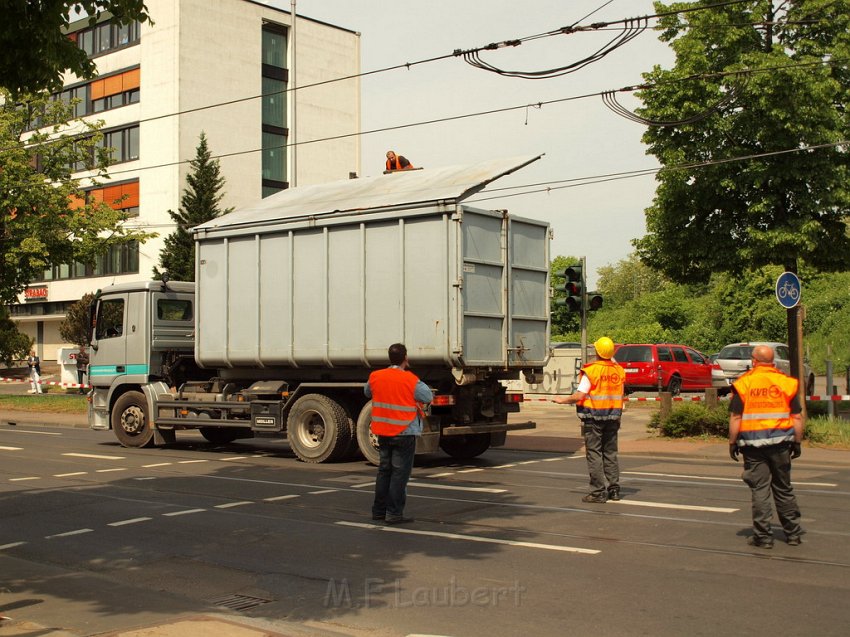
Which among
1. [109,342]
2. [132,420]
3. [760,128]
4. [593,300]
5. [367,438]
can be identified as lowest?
[367,438]

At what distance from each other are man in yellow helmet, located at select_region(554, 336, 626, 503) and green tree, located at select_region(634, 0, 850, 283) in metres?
9.35

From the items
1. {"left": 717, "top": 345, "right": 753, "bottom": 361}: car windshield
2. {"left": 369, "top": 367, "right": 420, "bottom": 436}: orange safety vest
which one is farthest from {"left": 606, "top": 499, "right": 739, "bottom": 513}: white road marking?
{"left": 717, "top": 345, "right": 753, "bottom": 361}: car windshield

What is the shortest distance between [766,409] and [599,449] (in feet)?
9.21

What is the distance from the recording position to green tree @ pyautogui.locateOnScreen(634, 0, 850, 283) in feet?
60.4

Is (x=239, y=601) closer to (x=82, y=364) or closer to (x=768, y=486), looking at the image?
(x=768, y=486)

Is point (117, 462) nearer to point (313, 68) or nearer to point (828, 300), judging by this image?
point (828, 300)

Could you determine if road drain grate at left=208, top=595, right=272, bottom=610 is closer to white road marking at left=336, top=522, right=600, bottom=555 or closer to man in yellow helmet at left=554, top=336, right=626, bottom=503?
white road marking at left=336, top=522, right=600, bottom=555

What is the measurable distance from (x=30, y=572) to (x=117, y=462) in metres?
8.07

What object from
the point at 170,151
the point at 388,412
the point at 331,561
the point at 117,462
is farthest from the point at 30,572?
the point at 170,151

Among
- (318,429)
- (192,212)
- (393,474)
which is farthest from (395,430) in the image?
(192,212)

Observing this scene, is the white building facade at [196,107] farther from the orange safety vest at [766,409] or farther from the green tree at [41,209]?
the orange safety vest at [766,409]

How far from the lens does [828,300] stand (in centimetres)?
5325

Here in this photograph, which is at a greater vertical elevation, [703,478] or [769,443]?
[769,443]

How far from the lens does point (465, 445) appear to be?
52.2 ft
